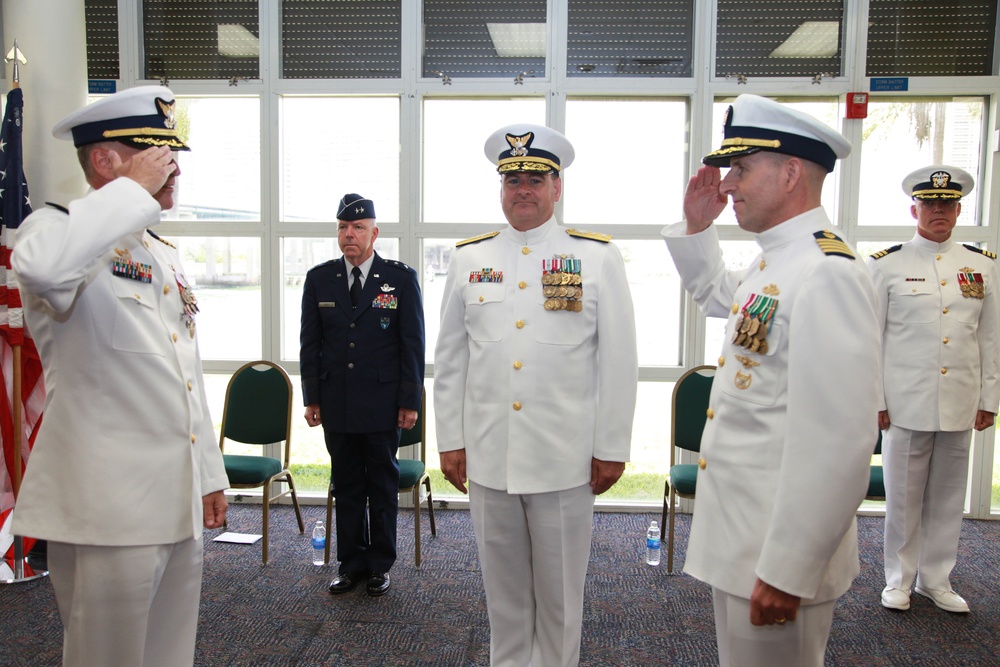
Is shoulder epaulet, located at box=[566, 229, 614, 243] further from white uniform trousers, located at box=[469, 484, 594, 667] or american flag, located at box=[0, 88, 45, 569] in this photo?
american flag, located at box=[0, 88, 45, 569]

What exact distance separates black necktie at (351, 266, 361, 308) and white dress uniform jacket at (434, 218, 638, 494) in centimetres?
122

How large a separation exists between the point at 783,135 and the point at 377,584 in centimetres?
270

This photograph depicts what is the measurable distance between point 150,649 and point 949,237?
3.69m

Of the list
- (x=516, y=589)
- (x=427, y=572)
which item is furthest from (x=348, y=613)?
(x=516, y=589)

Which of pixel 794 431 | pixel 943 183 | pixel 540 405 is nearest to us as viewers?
pixel 794 431

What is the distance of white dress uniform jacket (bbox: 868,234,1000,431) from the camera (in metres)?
3.17

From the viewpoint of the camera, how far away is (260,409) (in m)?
4.00

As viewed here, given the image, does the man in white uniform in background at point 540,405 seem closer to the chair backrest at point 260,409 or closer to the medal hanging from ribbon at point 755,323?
the medal hanging from ribbon at point 755,323

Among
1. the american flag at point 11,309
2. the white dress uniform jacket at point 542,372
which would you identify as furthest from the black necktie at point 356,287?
the american flag at point 11,309

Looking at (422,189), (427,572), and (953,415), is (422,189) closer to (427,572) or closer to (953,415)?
(427,572)

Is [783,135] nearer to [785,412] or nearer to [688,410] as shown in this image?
[785,412]

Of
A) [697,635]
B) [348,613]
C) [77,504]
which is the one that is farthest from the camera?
[348,613]

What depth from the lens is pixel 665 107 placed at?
4.52 metres

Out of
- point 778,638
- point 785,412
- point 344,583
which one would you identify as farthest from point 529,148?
point 344,583
